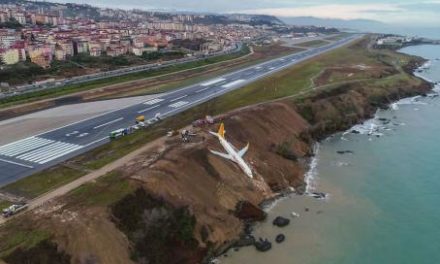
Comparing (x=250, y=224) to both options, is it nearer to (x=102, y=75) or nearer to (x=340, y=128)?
(x=340, y=128)

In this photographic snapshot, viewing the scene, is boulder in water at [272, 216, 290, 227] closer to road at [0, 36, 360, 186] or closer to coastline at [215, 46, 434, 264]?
coastline at [215, 46, 434, 264]

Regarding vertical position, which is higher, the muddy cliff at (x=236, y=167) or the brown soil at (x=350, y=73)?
the muddy cliff at (x=236, y=167)

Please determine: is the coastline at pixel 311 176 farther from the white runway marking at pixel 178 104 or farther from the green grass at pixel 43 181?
the white runway marking at pixel 178 104

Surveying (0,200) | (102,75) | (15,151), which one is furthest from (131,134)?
(102,75)

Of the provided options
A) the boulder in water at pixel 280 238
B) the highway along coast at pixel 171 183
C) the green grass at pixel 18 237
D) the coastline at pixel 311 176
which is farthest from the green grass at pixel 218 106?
the boulder in water at pixel 280 238

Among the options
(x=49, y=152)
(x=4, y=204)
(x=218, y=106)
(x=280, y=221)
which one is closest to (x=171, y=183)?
(x=280, y=221)

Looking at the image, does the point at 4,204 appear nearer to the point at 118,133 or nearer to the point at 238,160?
the point at 118,133
